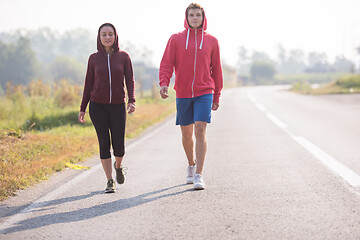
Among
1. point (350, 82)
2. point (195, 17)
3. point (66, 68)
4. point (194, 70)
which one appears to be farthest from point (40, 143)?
point (66, 68)

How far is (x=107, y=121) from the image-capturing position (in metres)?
4.89

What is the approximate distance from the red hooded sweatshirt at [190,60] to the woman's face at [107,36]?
2.07 feet

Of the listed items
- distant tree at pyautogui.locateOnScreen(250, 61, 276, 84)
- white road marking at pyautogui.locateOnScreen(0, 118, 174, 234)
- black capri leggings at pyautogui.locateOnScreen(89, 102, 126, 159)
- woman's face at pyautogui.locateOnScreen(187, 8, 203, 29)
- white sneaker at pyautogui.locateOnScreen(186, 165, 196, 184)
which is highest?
woman's face at pyautogui.locateOnScreen(187, 8, 203, 29)

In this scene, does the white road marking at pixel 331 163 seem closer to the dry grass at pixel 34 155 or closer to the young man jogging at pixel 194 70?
the young man jogging at pixel 194 70

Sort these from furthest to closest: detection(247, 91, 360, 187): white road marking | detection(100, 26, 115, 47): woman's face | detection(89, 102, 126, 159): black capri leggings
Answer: detection(247, 91, 360, 187): white road marking → detection(89, 102, 126, 159): black capri leggings → detection(100, 26, 115, 47): woman's face

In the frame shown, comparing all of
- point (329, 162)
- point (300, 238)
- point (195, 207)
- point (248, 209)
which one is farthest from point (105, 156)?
point (329, 162)

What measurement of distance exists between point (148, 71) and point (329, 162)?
10574cm

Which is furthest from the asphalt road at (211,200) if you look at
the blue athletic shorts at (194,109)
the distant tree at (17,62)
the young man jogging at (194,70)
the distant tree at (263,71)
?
the distant tree at (263,71)

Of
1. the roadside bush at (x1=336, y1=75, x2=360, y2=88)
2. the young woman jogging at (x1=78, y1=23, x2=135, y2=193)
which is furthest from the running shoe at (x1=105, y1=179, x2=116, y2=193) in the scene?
the roadside bush at (x1=336, y1=75, x2=360, y2=88)

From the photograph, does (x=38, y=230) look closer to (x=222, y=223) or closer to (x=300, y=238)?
(x=222, y=223)

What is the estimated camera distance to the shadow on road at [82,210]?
377cm

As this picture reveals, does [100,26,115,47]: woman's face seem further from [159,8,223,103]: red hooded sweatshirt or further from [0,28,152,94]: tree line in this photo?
[0,28,152,94]: tree line

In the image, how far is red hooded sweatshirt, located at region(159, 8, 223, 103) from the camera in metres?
4.91

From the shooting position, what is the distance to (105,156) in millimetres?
4953
